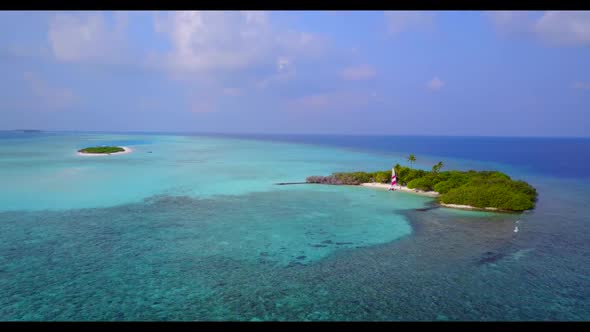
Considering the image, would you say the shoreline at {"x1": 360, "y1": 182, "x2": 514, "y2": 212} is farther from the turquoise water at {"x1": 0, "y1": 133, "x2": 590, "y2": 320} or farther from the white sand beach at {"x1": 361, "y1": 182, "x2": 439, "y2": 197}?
the turquoise water at {"x1": 0, "y1": 133, "x2": 590, "y2": 320}

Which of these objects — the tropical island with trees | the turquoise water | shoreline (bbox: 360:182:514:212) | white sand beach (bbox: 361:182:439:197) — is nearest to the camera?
the turquoise water

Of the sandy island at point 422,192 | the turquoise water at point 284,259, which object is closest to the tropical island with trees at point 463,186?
the sandy island at point 422,192

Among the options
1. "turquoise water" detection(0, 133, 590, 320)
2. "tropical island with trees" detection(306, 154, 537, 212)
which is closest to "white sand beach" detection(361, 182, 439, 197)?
"tropical island with trees" detection(306, 154, 537, 212)

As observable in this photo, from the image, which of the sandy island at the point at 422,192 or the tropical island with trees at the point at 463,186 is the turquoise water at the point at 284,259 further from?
the tropical island with trees at the point at 463,186

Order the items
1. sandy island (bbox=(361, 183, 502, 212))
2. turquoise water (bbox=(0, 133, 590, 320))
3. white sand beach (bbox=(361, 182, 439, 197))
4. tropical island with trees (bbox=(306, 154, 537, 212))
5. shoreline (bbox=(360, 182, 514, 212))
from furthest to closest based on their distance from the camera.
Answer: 1. white sand beach (bbox=(361, 182, 439, 197))
2. sandy island (bbox=(361, 183, 502, 212))
3. tropical island with trees (bbox=(306, 154, 537, 212))
4. shoreline (bbox=(360, 182, 514, 212))
5. turquoise water (bbox=(0, 133, 590, 320))

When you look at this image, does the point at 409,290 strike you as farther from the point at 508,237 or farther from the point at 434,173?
the point at 434,173
